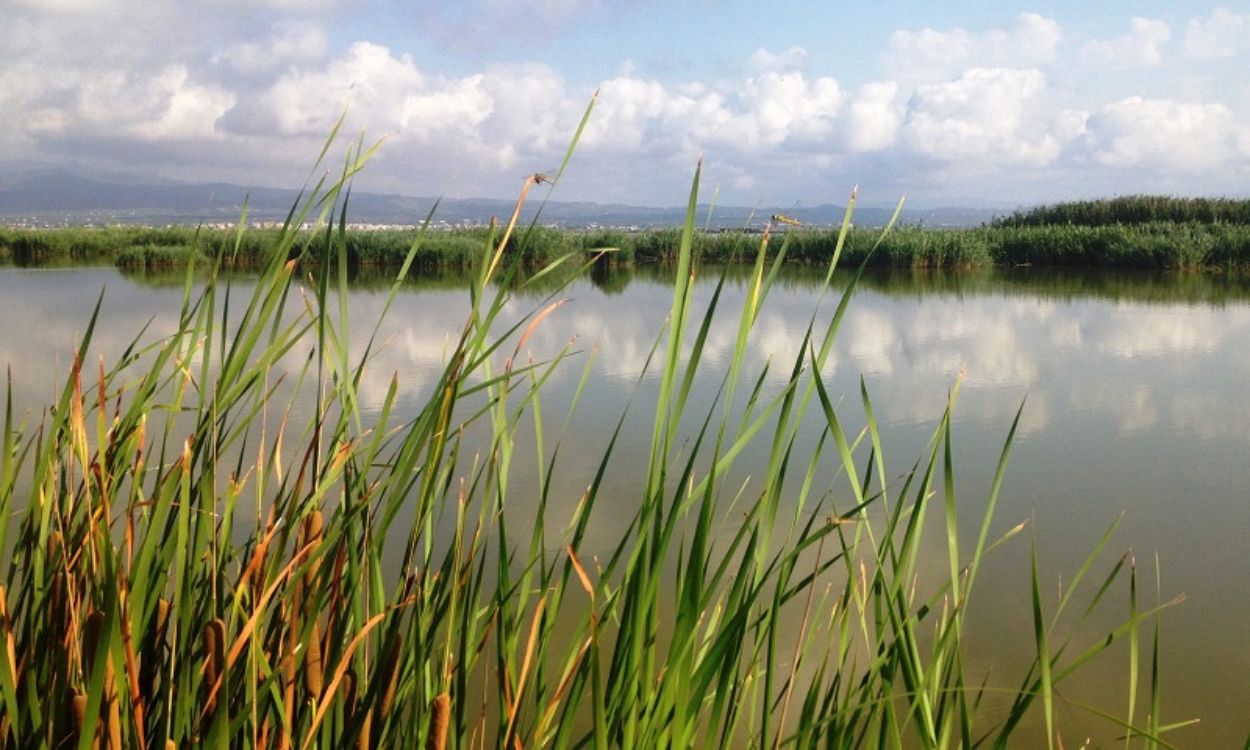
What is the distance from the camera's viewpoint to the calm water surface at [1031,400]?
7.63 ft

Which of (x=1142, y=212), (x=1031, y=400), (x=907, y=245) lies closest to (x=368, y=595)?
(x=1031, y=400)

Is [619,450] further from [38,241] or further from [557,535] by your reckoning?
[38,241]

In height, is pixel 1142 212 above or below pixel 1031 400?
above

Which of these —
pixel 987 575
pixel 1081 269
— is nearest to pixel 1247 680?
pixel 987 575

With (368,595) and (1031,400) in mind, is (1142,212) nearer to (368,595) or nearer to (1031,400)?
(1031,400)

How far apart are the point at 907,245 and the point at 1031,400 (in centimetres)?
1097

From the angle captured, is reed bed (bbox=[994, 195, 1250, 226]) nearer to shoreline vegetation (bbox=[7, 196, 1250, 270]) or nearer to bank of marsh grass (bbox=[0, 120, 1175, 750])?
shoreline vegetation (bbox=[7, 196, 1250, 270])

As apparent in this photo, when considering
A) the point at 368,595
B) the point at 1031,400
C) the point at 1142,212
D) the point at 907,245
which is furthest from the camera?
the point at 1142,212

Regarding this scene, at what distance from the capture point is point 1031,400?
4828mm

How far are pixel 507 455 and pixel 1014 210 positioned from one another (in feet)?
72.7

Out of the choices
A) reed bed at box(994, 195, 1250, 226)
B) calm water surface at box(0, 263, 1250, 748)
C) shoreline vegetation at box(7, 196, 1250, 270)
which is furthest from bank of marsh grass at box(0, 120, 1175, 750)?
reed bed at box(994, 195, 1250, 226)

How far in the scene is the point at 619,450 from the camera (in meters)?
3.74

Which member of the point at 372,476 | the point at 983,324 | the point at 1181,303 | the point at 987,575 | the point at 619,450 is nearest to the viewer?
the point at 372,476

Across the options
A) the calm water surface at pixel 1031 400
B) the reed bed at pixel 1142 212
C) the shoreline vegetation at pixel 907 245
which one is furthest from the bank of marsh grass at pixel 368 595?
the reed bed at pixel 1142 212
